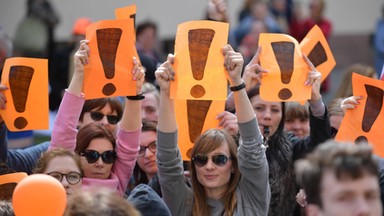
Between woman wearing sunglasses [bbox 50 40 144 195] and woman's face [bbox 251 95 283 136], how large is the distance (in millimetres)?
931

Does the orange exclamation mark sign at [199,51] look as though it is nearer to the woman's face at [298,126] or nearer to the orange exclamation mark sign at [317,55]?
the orange exclamation mark sign at [317,55]

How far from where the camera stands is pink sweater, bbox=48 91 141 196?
21.0ft

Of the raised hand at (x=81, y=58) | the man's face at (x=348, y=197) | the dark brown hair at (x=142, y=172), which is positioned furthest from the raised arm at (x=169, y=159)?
the man's face at (x=348, y=197)

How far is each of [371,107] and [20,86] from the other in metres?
2.20

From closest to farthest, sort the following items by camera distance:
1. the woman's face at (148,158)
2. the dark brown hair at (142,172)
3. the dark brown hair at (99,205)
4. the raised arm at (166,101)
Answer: the dark brown hair at (99,205) < the raised arm at (166,101) < the woman's face at (148,158) < the dark brown hair at (142,172)

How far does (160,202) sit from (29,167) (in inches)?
78.6

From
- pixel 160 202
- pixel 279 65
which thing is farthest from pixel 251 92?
pixel 160 202

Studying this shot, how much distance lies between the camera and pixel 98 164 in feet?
21.4

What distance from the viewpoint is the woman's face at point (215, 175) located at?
6.07 m

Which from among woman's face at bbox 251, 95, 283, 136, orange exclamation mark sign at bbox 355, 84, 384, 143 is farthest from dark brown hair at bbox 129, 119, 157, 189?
orange exclamation mark sign at bbox 355, 84, 384, 143

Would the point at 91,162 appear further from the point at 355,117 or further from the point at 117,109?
the point at 355,117

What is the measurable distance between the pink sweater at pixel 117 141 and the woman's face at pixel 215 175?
1.91 feet

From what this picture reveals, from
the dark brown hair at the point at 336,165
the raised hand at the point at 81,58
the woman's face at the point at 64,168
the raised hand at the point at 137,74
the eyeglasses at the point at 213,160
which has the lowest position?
the woman's face at the point at 64,168

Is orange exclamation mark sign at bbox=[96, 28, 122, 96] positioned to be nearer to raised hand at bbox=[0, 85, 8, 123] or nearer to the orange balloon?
raised hand at bbox=[0, 85, 8, 123]
